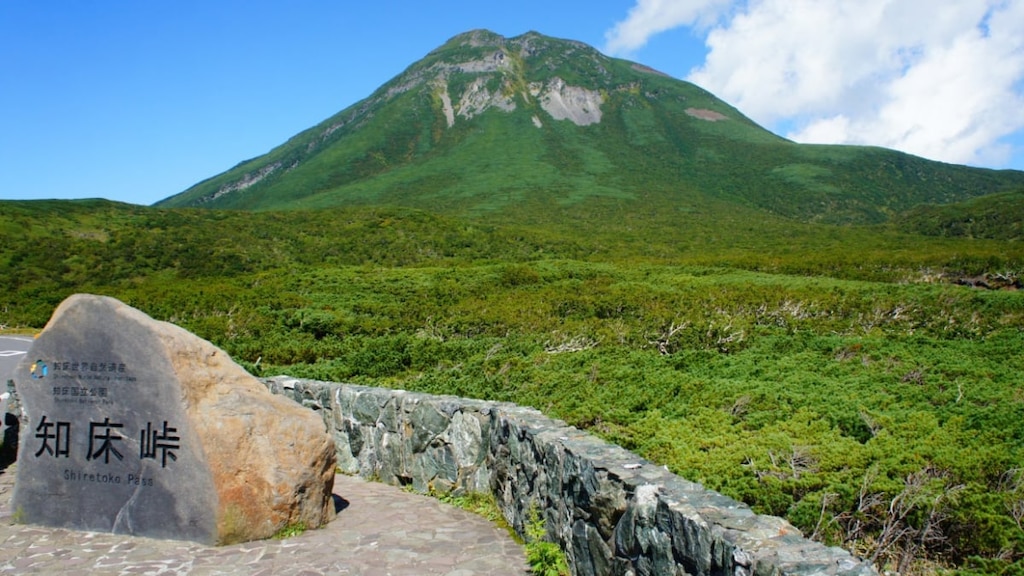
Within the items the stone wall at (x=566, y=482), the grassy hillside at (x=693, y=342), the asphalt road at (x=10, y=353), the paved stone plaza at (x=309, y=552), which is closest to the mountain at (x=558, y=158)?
the grassy hillside at (x=693, y=342)

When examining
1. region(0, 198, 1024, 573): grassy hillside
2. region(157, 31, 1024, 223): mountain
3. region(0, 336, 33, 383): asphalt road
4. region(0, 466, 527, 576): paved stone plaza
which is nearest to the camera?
region(0, 466, 527, 576): paved stone plaza

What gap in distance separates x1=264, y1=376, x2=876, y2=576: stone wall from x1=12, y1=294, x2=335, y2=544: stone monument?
5.27 ft

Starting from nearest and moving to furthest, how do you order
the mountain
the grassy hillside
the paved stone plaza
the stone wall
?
the stone wall, the paved stone plaza, the grassy hillside, the mountain

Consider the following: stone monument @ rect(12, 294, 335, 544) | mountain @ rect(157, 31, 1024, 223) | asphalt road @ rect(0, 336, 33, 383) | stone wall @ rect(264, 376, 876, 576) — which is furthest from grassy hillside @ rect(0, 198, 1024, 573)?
mountain @ rect(157, 31, 1024, 223)

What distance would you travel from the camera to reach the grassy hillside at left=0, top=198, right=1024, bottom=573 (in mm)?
6637

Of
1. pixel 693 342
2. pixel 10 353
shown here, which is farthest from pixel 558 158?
pixel 693 342

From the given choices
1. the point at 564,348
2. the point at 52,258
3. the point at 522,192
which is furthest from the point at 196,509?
the point at 522,192

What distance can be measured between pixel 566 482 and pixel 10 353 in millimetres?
19866

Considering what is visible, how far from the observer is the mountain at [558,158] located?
86.2 metres

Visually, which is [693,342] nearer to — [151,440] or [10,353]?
[151,440]

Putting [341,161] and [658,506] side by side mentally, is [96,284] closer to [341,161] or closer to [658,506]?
[658,506]

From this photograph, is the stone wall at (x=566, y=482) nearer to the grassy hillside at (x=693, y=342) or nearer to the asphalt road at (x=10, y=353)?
the grassy hillside at (x=693, y=342)

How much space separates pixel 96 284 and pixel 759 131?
112m

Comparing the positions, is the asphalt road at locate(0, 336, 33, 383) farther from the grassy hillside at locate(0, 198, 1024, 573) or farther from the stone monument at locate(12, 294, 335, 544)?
the stone monument at locate(12, 294, 335, 544)
